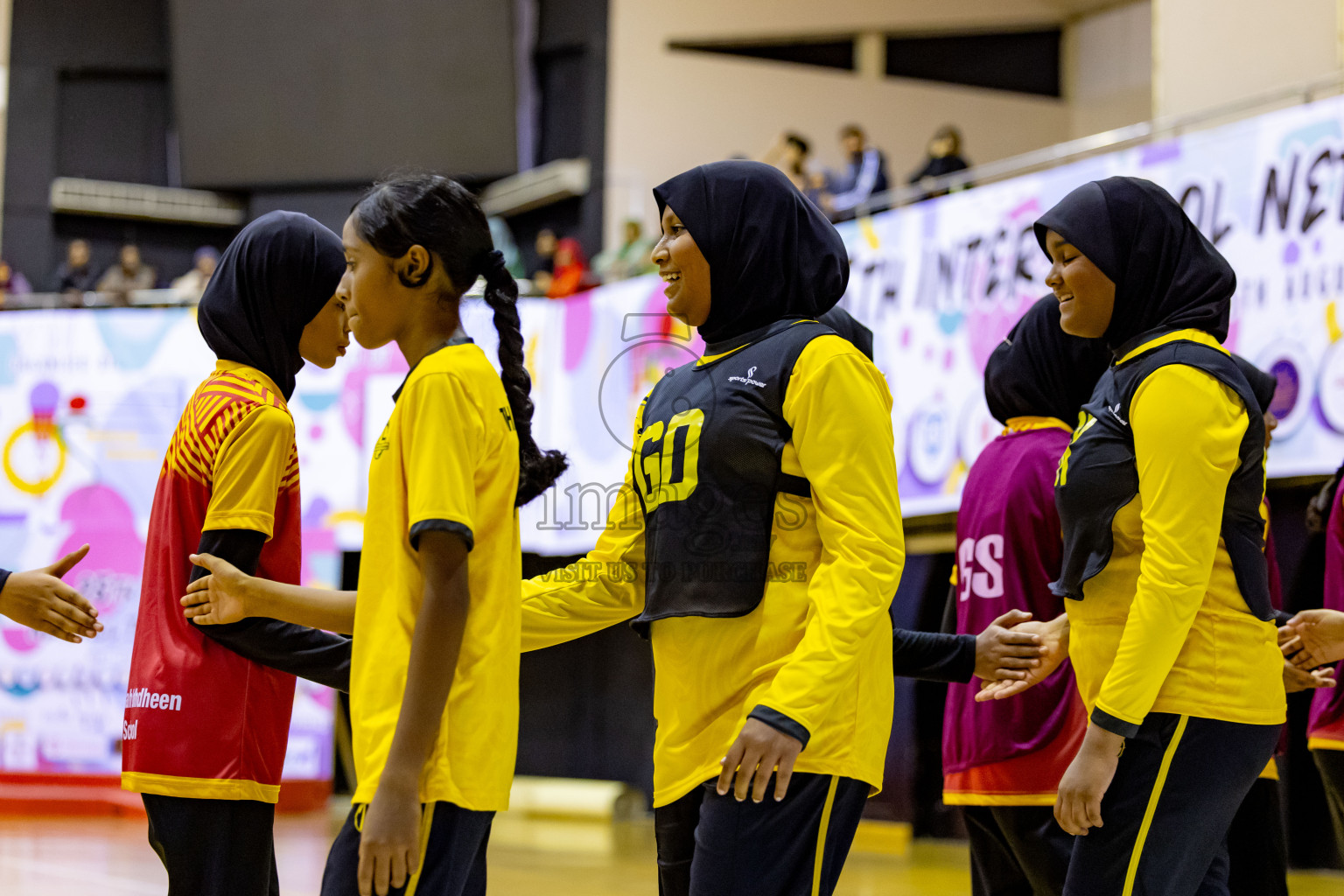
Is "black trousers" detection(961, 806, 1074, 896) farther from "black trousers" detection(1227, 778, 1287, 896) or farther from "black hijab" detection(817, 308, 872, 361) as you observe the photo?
"black hijab" detection(817, 308, 872, 361)

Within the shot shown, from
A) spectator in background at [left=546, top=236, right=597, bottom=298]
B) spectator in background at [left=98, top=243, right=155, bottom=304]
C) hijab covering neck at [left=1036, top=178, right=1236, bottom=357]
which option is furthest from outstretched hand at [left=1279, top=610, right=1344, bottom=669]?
spectator in background at [left=98, top=243, right=155, bottom=304]

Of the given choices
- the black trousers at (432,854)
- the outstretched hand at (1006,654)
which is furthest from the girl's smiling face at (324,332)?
the outstretched hand at (1006,654)

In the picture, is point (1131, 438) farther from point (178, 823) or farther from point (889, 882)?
point (889, 882)

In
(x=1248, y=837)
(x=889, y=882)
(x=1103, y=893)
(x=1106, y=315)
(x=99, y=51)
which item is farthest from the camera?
(x=99, y=51)

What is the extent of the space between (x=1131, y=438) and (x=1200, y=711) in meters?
0.44

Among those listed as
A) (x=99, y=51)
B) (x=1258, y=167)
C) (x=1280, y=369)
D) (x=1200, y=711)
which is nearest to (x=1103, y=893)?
(x=1200, y=711)

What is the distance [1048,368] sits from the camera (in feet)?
9.98

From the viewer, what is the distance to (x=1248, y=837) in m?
2.98

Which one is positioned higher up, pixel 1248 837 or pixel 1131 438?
pixel 1131 438

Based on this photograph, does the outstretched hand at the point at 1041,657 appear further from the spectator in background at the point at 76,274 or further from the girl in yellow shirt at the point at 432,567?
the spectator in background at the point at 76,274

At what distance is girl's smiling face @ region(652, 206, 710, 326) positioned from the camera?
205 cm

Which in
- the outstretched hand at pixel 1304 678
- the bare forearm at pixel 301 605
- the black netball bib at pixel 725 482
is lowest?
the outstretched hand at pixel 1304 678

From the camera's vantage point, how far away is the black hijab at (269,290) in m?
2.33

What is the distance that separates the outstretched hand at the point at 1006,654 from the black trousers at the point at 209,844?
3.99 ft
